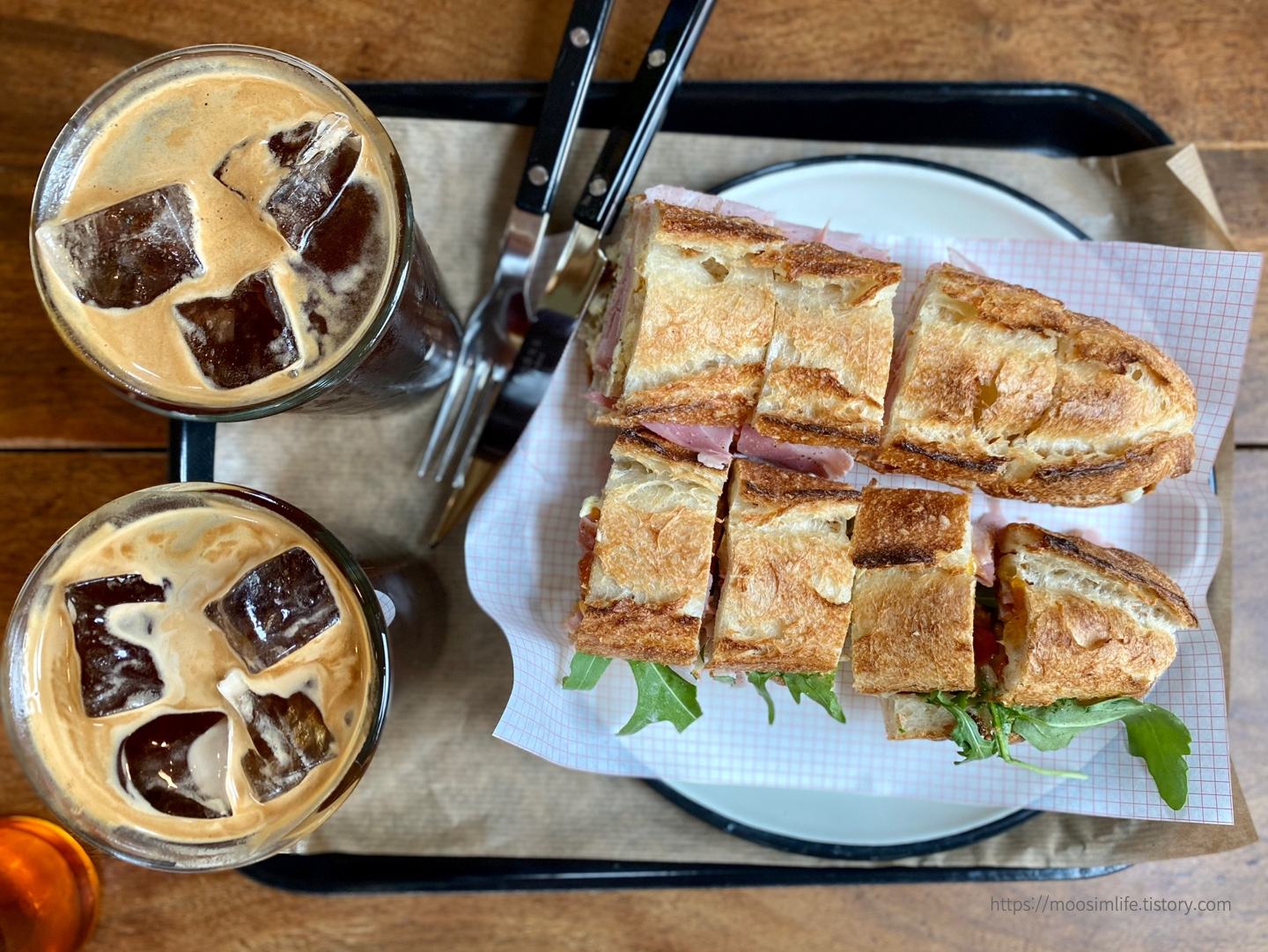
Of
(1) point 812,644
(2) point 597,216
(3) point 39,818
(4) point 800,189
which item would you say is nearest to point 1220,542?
(1) point 812,644

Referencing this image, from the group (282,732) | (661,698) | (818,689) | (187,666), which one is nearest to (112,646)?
(187,666)

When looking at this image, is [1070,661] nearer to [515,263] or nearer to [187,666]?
[515,263]

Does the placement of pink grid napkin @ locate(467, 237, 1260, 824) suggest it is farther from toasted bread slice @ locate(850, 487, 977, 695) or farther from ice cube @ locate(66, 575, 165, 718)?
ice cube @ locate(66, 575, 165, 718)

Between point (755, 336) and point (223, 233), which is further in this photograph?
point (755, 336)

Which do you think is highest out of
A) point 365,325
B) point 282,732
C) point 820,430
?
point 365,325

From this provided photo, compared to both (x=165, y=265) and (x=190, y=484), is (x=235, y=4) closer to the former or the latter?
(x=165, y=265)

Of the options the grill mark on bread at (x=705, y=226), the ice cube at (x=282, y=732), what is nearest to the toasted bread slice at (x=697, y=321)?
the grill mark on bread at (x=705, y=226)

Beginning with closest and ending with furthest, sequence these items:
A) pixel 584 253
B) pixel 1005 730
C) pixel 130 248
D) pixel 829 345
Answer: pixel 130 248
pixel 829 345
pixel 1005 730
pixel 584 253
